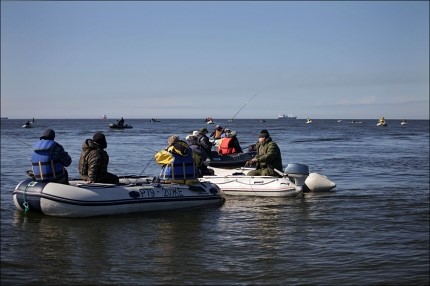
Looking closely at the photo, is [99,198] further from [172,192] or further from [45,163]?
[172,192]

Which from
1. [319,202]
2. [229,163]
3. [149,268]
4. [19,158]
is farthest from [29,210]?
[19,158]

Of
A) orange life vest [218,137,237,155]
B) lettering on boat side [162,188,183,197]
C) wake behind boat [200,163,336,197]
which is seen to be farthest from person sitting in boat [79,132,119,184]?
orange life vest [218,137,237,155]

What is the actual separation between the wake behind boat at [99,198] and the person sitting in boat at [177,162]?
0.26 m

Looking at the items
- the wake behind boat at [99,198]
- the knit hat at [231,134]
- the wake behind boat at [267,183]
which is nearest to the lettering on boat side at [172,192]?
the wake behind boat at [99,198]

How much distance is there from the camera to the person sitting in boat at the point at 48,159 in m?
11.4

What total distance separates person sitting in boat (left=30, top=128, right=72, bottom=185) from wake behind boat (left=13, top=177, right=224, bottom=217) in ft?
0.72

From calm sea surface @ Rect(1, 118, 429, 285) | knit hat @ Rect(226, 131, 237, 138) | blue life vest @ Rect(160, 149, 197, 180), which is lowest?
calm sea surface @ Rect(1, 118, 429, 285)

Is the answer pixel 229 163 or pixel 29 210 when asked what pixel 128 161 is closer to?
pixel 229 163

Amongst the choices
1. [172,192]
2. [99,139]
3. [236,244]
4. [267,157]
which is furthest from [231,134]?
[236,244]

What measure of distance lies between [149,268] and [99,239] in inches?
87.6

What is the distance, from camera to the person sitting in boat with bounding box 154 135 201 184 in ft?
42.3

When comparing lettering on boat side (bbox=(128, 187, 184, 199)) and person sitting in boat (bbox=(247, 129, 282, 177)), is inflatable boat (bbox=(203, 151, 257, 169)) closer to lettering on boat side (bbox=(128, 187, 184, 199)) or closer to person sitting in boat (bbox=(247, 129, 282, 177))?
person sitting in boat (bbox=(247, 129, 282, 177))

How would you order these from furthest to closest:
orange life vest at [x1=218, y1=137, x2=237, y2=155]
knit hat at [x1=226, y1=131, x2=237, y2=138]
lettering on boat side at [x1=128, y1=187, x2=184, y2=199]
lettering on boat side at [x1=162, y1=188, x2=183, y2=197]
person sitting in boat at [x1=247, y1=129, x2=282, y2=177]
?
1. knit hat at [x1=226, y1=131, x2=237, y2=138]
2. orange life vest at [x1=218, y1=137, x2=237, y2=155]
3. person sitting in boat at [x1=247, y1=129, x2=282, y2=177]
4. lettering on boat side at [x1=162, y1=188, x2=183, y2=197]
5. lettering on boat side at [x1=128, y1=187, x2=184, y2=199]

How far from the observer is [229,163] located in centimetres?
2094
